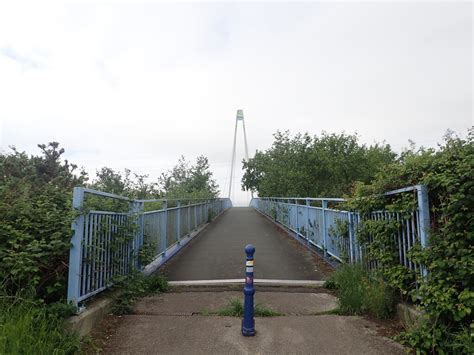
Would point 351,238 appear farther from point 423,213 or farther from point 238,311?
point 238,311

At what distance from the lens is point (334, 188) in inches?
492

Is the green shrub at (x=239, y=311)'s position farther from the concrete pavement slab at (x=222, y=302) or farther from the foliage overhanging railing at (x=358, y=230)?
the foliage overhanging railing at (x=358, y=230)

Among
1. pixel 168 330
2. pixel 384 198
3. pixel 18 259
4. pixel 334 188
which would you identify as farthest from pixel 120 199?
pixel 334 188

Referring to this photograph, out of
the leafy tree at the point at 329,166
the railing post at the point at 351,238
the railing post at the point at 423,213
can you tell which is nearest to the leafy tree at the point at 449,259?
the railing post at the point at 423,213

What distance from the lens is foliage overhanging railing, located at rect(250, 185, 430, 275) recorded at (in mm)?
3564

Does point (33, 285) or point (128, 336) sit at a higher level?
point (33, 285)

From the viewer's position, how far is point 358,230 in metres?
5.02

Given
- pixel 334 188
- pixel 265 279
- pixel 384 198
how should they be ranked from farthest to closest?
pixel 334 188
pixel 265 279
pixel 384 198

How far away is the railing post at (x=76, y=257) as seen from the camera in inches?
141

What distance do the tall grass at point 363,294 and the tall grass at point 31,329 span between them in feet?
11.0

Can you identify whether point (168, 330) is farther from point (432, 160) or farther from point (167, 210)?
point (167, 210)

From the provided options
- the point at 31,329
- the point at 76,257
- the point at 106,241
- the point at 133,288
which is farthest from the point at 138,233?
the point at 31,329

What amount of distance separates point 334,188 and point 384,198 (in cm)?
821

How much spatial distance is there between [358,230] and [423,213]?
1.60 meters
